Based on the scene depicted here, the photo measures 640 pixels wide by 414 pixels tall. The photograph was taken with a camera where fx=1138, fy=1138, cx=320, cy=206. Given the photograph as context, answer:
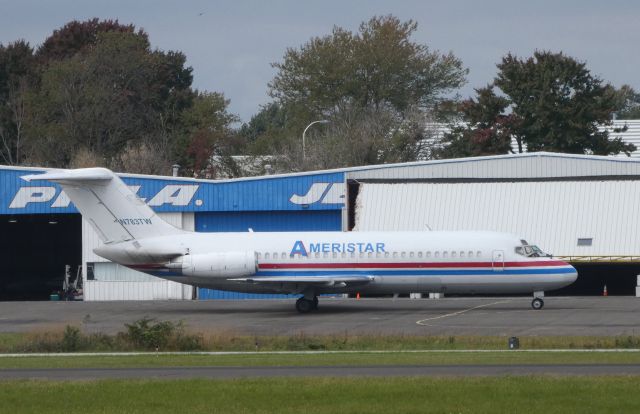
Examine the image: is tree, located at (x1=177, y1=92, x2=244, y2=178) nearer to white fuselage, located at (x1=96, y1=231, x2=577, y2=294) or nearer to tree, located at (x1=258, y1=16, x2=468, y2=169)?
tree, located at (x1=258, y1=16, x2=468, y2=169)

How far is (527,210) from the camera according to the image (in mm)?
52688

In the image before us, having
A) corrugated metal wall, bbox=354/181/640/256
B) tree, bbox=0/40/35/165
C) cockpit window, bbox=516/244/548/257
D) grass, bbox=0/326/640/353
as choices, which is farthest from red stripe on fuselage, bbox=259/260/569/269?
tree, bbox=0/40/35/165

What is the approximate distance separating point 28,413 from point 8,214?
39.0 meters

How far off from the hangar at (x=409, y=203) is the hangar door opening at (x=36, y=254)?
29.2ft

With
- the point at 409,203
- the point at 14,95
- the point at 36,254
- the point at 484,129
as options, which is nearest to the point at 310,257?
the point at 409,203

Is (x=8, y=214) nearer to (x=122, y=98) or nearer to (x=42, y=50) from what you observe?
(x=122, y=98)

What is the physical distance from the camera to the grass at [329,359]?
2538 cm

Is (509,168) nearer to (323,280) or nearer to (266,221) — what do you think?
(266,221)

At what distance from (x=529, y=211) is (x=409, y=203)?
5633mm

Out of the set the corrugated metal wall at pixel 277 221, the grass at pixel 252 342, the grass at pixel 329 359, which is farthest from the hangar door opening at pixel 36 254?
the grass at pixel 329 359

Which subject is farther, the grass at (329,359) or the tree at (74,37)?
the tree at (74,37)

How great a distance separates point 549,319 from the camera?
1515 inches

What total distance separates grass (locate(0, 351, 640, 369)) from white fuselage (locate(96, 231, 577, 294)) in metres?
15.1

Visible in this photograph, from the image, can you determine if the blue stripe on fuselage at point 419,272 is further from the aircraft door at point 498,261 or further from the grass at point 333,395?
the grass at point 333,395
